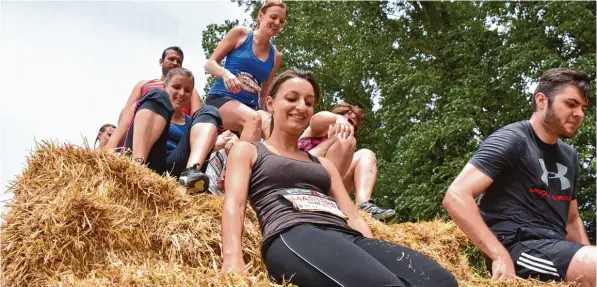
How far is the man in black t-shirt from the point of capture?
340 centimetres

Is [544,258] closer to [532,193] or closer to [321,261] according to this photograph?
[532,193]

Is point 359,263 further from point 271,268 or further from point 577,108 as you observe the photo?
point 577,108

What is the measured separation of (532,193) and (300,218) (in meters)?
1.39

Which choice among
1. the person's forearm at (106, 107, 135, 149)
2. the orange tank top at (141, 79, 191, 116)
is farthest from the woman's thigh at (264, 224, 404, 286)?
the orange tank top at (141, 79, 191, 116)

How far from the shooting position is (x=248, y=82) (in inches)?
217

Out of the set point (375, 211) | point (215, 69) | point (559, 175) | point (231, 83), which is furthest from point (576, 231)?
point (215, 69)

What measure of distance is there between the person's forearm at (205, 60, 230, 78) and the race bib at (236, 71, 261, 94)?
0.75 ft

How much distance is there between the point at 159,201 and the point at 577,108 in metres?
2.14

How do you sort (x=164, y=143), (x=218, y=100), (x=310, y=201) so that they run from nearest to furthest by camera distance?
(x=310, y=201) < (x=164, y=143) < (x=218, y=100)

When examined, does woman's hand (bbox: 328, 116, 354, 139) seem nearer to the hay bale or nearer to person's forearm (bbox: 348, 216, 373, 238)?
the hay bale

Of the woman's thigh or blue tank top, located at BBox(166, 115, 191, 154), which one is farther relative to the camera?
blue tank top, located at BBox(166, 115, 191, 154)

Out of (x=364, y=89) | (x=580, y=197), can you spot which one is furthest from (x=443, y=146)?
(x=364, y=89)

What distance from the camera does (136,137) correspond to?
4.30 metres

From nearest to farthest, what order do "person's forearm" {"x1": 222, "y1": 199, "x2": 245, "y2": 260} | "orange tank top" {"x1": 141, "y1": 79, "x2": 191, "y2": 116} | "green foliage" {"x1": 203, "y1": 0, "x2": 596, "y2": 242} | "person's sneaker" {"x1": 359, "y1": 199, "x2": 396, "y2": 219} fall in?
"person's forearm" {"x1": 222, "y1": 199, "x2": 245, "y2": 260} → "person's sneaker" {"x1": 359, "y1": 199, "x2": 396, "y2": 219} → "orange tank top" {"x1": 141, "y1": 79, "x2": 191, "y2": 116} → "green foliage" {"x1": 203, "y1": 0, "x2": 596, "y2": 242}
